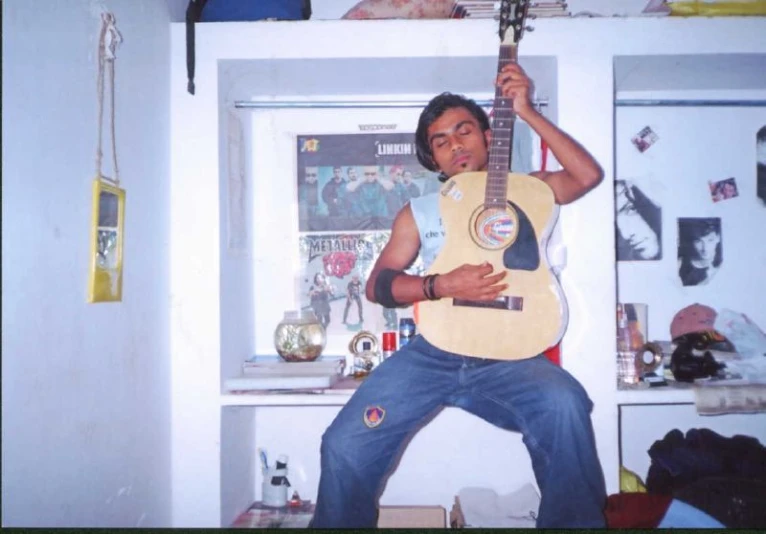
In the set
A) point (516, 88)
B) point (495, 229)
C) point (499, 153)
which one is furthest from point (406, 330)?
point (516, 88)

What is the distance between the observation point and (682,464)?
5.12ft

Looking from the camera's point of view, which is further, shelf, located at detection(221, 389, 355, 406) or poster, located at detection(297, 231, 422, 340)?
poster, located at detection(297, 231, 422, 340)

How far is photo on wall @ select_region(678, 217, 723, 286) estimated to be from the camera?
5.85 ft

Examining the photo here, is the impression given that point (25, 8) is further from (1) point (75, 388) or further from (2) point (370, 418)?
(2) point (370, 418)

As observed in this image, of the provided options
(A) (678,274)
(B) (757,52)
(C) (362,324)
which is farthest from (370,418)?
(B) (757,52)

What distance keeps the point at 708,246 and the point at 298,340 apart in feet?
4.30

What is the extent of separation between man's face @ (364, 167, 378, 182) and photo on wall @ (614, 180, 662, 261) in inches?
30.2

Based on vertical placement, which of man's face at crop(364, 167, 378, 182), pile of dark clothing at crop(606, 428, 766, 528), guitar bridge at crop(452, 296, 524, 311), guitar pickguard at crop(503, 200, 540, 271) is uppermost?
man's face at crop(364, 167, 378, 182)

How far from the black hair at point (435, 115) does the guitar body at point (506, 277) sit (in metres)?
0.21

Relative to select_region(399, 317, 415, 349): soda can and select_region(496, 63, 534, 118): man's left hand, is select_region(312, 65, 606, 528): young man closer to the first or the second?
select_region(496, 63, 534, 118): man's left hand

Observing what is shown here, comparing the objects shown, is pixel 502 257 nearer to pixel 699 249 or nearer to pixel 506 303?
pixel 506 303

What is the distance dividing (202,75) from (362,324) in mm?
856

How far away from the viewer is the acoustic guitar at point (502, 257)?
1.30 metres

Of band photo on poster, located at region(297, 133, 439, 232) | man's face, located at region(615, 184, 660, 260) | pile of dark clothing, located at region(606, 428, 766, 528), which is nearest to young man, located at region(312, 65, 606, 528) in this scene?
pile of dark clothing, located at region(606, 428, 766, 528)
